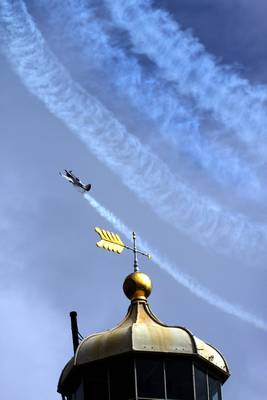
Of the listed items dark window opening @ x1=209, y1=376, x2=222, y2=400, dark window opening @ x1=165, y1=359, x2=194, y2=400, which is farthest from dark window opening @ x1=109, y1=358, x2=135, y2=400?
dark window opening @ x1=209, y1=376, x2=222, y2=400

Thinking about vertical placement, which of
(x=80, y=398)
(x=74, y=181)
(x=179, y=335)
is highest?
(x=74, y=181)

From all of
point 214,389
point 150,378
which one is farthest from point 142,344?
point 214,389

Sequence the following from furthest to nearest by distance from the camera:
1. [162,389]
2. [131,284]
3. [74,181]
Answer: [74,181], [131,284], [162,389]

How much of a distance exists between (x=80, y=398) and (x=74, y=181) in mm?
23740

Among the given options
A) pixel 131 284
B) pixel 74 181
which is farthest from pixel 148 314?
pixel 74 181

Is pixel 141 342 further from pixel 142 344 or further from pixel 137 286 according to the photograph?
pixel 137 286

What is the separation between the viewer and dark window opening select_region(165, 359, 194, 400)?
207 ft

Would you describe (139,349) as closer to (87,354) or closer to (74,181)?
(87,354)

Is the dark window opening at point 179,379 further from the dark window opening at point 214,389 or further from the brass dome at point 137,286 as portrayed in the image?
Answer: the brass dome at point 137,286

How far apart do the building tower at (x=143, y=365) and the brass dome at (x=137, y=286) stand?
228 centimetres

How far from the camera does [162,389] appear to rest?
A: 62844 millimetres

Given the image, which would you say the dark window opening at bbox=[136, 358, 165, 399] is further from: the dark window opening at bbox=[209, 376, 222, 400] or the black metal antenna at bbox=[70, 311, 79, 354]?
the black metal antenna at bbox=[70, 311, 79, 354]

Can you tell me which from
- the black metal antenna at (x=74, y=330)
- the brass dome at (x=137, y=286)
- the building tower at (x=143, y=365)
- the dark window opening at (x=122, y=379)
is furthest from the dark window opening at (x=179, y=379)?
the black metal antenna at (x=74, y=330)

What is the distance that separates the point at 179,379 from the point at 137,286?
19.2ft
